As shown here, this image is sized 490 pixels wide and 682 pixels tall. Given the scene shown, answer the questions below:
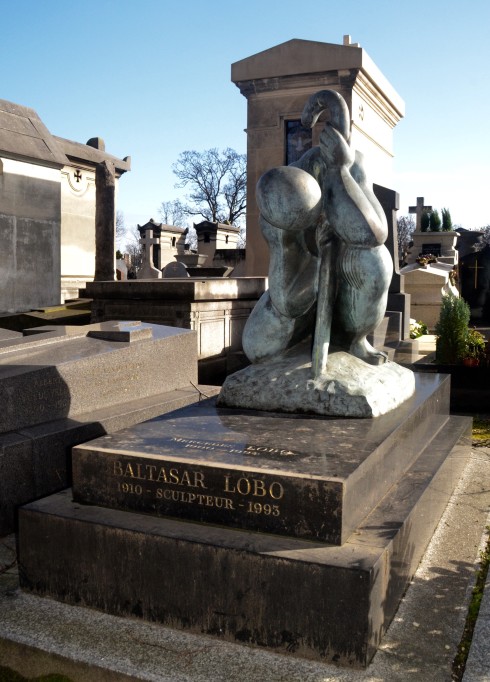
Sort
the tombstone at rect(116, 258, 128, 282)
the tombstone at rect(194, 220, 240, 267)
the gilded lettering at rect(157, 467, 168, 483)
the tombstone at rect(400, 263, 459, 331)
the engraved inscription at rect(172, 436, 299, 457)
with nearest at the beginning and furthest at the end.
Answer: the gilded lettering at rect(157, 467, 168, 483) < the engraved inscription at rect(172, 436, 299, 457) < the tombstone at rect(400, 263, 459, 331) < the tombstone at rect(116, 258, 128, 282) < the tombstone at rect(194, 220, 240, 267)

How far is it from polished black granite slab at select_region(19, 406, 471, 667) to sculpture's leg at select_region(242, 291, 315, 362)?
1146 millimetres

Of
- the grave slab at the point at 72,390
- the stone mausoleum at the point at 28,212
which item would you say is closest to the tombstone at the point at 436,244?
the stone mausoleum at the point at 28,212

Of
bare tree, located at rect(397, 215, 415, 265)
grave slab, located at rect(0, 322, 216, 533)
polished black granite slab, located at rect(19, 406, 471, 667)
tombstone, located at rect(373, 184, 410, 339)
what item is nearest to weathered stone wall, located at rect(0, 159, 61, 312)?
grave slab, located at rect(0, 322, 216, 533)

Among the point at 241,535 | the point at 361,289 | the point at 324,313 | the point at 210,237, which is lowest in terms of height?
the point at 241,535

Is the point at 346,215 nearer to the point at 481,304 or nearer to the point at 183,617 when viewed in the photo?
the point at 183,617

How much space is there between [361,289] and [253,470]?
1.68m

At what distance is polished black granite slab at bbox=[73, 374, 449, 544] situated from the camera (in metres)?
Answer: 2.91

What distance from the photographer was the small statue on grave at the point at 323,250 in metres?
3.90

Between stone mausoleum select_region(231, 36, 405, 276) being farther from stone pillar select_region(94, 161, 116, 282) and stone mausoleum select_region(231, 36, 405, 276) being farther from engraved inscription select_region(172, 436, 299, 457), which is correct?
engraved inscription select_region(172, 436, 299, 457)

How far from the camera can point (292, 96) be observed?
13.3m

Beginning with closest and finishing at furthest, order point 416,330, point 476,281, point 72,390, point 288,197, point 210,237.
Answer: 1. point 288,197
2. point 72,390
3. point 416,330
4. point 476,281
5. point 210,237

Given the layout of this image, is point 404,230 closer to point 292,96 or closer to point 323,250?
point 292,96

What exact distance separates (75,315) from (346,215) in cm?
655

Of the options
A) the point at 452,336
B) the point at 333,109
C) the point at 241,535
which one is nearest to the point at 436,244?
the point at 452,336
